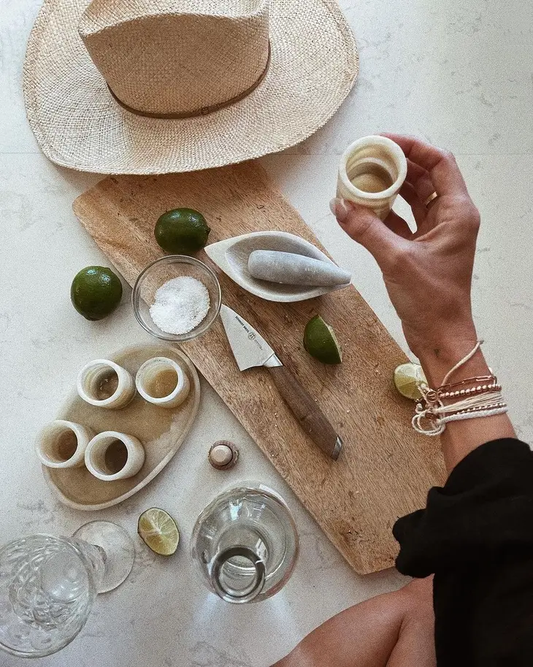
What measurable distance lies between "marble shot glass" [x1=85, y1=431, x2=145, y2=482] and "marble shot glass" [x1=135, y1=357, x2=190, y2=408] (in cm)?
8

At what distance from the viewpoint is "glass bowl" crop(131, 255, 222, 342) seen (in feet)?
3.33

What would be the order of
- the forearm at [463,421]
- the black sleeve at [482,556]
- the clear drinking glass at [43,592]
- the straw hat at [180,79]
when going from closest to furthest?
the black sleeve at [482,556], the forearm at [463,421], the clear drinking glass at [43,592], the straw hat at [180,79]

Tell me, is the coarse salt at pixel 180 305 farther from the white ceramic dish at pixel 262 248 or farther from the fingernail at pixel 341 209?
the fingernail at pixel 341 209

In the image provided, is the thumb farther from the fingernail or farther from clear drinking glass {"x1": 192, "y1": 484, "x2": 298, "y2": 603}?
clear drinking glass {"x1": 192, "y1": 484, "x2": 298, "y2": 603}

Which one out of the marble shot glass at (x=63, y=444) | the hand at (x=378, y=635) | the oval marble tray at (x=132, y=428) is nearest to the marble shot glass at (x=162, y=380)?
the oval marble tray at (x=132, y=428)

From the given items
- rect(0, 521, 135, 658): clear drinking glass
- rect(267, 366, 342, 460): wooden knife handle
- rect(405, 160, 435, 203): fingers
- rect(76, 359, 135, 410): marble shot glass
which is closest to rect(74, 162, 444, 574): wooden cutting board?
rect(267, 366, 342, 460): wooden knife handle

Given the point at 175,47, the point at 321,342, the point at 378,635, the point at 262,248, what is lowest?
the point at 378,635

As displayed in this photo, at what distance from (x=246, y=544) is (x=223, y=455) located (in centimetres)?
17

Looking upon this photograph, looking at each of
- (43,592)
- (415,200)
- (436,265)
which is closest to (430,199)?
(415,200)

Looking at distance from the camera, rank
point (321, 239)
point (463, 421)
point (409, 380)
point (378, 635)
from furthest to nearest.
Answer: point (321, 239) < point (409, 380) < point (378, 635) < point (463, 421)

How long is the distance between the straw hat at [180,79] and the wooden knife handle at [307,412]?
424 mm

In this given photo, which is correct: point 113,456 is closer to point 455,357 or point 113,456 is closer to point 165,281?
point 165,281

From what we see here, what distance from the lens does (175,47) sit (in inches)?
37.1

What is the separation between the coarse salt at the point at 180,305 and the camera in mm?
1013
